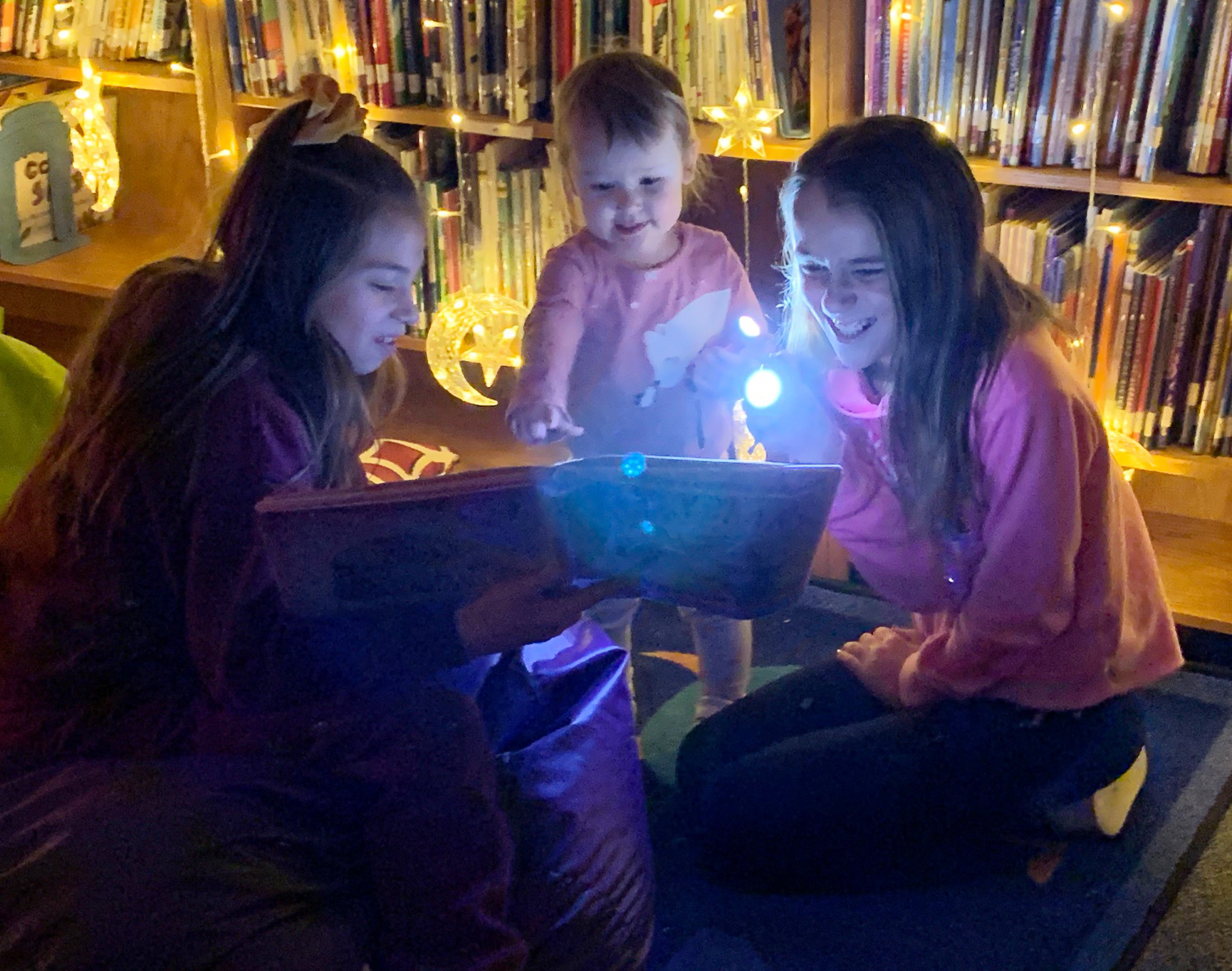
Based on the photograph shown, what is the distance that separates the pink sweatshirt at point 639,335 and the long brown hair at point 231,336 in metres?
0.39

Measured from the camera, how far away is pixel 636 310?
145cm

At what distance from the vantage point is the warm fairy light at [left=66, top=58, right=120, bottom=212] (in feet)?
7.05

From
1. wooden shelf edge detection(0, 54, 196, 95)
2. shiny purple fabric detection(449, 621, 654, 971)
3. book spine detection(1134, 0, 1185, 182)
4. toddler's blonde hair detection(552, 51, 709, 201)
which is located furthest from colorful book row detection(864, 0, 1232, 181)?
wooden shelf edge detection(0, 54, 196, 95)

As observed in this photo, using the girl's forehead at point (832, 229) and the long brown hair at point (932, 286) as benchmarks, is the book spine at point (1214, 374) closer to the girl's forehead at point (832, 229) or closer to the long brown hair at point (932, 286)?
the long brown hair at point (932, 286)

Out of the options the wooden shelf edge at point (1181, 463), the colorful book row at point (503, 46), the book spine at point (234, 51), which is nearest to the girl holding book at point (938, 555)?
the wooden shelf edge at point (1181, 463)

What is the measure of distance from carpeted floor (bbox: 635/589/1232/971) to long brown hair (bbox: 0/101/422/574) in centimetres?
59

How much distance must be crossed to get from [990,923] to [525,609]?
23.6 inches

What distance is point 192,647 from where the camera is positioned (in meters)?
1.02

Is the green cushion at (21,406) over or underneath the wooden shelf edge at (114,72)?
underneath

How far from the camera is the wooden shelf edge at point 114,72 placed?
2064mm

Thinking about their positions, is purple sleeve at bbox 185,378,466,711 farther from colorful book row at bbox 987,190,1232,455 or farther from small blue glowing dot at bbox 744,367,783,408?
colorful book row at bbox 987,190,1232,455

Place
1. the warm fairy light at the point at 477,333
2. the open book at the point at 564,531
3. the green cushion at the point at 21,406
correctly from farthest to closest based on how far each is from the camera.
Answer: the warm fairy light at the point at 477,333 < the green cushion at the point at 21,406 < the open book at the point at 564,531

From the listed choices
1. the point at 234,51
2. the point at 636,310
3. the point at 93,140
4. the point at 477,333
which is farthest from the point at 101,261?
the point at 636,310

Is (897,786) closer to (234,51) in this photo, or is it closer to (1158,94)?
(1158,94)
